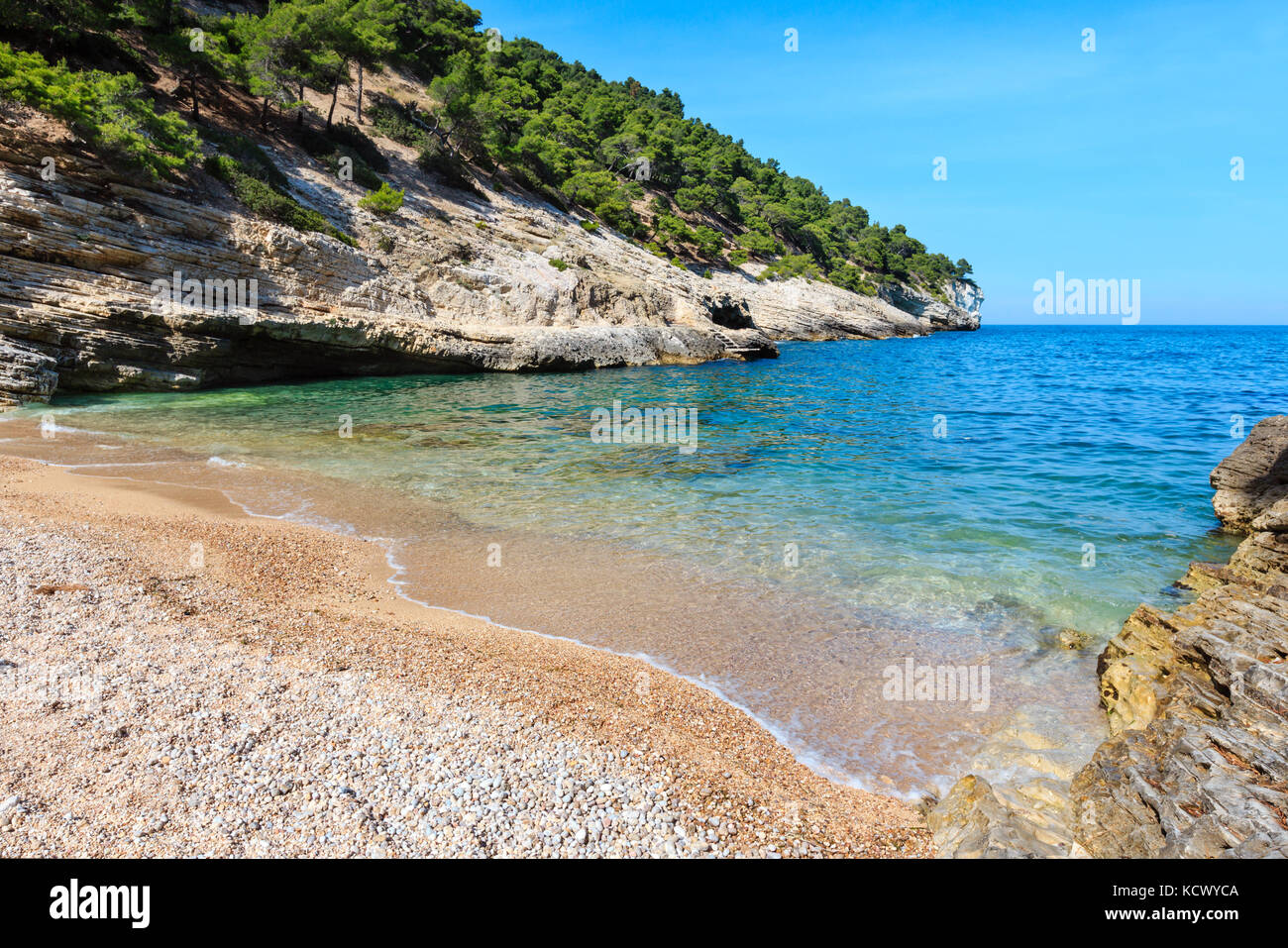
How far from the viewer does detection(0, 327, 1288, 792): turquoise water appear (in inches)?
295

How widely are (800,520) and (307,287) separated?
83.3 ft

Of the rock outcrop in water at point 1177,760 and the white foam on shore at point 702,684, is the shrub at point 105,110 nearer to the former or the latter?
the white foam on shore at point 702,684

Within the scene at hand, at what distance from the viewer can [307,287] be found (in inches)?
1127

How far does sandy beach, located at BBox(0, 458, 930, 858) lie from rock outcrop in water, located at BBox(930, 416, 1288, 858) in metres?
0.73

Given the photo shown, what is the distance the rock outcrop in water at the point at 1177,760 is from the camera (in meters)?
4.20

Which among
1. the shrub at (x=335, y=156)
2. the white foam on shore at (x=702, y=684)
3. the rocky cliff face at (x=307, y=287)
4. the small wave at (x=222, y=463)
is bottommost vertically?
the white foam on shore at (x=702, y=684)

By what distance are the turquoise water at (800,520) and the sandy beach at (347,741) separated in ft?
3.09

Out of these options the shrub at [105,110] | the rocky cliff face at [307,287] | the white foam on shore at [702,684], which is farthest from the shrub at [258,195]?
the white foam on shore at [702,684]

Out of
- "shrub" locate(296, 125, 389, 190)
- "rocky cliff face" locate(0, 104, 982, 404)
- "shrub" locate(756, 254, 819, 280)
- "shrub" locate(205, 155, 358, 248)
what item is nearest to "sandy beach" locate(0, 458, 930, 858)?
"rocky cliff face" locate(0, 104, 982, 404)

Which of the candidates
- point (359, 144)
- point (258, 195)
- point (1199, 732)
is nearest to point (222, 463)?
point (1199, 732)

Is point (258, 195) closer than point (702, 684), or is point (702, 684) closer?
point (702, 684)

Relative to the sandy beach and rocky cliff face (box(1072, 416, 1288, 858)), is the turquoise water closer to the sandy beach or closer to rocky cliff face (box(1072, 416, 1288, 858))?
rocky cliff face (box(1072, 416, 1288, 858))

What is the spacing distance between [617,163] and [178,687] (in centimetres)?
7248

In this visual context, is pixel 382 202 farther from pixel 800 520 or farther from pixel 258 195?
pixel 800 520
